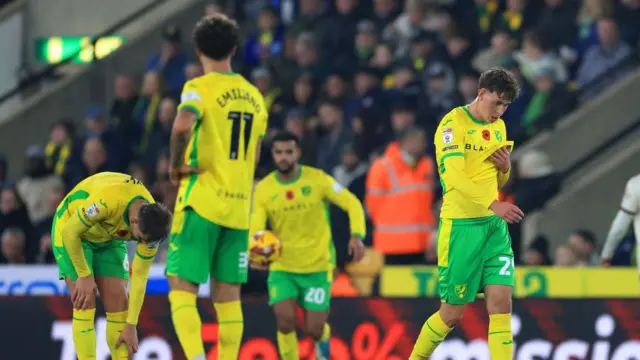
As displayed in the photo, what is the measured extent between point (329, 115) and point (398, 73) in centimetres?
92

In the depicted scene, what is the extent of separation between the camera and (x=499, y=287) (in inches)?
405

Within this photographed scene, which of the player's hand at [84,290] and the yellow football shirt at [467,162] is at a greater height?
A: the yellow football shirt at [467,162]

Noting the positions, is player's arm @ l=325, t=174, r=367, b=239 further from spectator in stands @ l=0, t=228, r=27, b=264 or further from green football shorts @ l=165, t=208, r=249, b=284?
spectator in stands @ l=0, t=228, r=27, b=264

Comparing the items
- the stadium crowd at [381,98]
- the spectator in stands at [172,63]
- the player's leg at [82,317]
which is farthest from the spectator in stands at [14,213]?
the player's leg at [82,317]

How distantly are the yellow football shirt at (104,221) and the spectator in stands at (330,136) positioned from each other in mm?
6673

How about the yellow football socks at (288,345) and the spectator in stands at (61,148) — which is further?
the spectator in stands at (61,148)

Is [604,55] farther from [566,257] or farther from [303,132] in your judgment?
[303,132]

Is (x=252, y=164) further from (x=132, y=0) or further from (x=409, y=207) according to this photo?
(x=132, y=0)

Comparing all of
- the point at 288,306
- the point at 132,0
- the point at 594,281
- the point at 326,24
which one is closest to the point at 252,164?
the point at 288,306

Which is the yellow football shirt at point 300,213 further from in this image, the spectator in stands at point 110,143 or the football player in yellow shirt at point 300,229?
the spectator in stands at point 110,143

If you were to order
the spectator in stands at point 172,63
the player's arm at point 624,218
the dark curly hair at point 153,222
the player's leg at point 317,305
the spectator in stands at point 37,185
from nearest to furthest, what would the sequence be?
the dark curly hair at point 153,222 → the player's arm at point 624,218 → the player's leg at point 317,305 → the spectator in stands at point 37,185 → the spectator in stands at point 172,63

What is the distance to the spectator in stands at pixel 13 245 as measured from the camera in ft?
54.0

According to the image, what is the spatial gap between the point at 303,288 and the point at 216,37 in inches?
134

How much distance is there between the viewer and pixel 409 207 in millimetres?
15352
